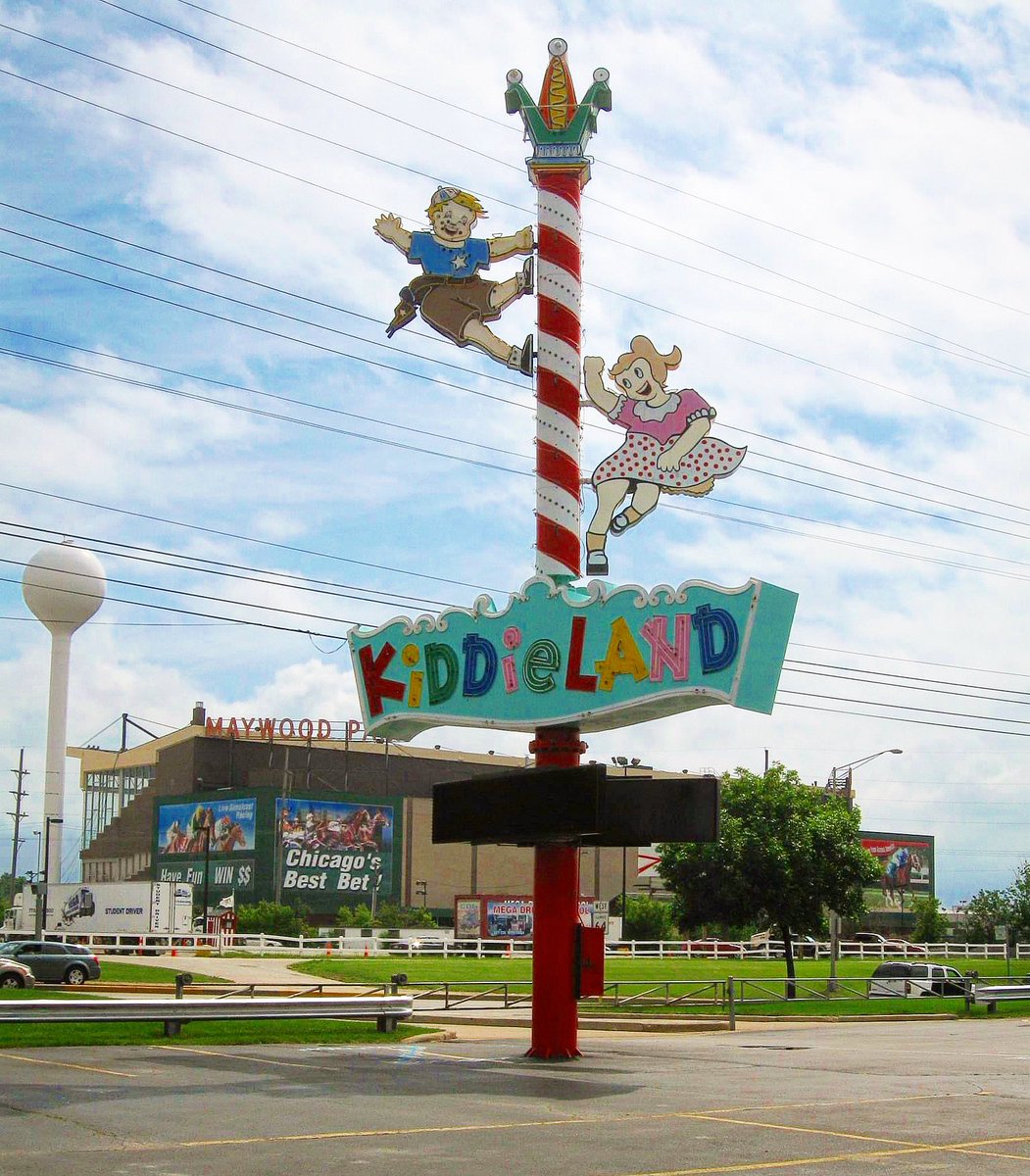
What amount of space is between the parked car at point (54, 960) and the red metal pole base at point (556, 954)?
86.1 ft

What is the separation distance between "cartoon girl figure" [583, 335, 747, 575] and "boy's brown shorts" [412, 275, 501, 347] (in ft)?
7.89

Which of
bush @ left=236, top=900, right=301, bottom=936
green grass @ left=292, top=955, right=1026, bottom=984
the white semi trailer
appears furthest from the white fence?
the white semi trailer

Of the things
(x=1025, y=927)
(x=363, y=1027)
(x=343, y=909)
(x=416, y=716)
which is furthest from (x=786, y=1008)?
(x=343, y=909)

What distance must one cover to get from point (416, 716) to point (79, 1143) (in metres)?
12.2

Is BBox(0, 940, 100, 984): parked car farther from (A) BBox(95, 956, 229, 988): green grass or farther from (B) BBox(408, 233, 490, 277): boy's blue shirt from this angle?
(B) BBox(408, 233, 490, 277): boy's blue shirt

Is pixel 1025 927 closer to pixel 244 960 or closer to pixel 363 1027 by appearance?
pixel 244 960

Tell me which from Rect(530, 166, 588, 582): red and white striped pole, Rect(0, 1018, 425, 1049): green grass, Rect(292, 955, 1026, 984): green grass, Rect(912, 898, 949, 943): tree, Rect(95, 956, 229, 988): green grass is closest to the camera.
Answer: Rect(0, 1018, 425, 1049): green grass

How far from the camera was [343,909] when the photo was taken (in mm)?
96125

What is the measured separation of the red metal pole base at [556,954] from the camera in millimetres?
23094

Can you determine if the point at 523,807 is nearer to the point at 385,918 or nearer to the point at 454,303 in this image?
the point at 454,303

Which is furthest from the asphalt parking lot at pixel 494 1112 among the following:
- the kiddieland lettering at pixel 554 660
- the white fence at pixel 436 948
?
the white fence at pixel 436 948

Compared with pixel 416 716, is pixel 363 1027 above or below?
below

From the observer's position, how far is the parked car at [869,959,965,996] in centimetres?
4825

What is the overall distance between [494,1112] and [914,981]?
36205 millimetres
